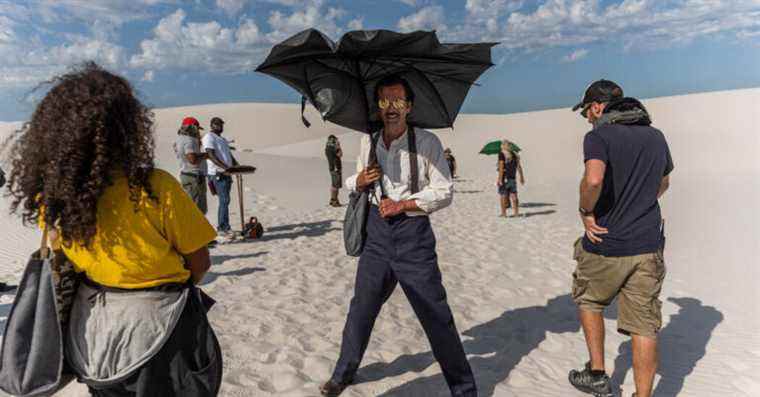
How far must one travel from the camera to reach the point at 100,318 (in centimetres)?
197

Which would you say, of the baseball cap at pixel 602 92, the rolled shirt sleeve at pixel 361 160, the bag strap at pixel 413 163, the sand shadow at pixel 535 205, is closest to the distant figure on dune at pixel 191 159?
the rolled shirt sleeve at pixel 361 160

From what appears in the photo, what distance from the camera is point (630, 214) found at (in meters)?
3.25

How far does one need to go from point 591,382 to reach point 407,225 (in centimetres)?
178

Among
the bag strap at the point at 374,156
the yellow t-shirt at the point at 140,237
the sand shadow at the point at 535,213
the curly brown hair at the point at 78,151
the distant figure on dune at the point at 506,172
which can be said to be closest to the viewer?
the curly brown hair at the point at 78,151

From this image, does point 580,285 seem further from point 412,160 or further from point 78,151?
point 78,151

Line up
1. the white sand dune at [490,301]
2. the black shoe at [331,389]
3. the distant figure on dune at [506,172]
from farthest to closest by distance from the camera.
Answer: the distant figure on dune at [506,172] < the white sand dune at [490,301] < the black shoe at [331,389]

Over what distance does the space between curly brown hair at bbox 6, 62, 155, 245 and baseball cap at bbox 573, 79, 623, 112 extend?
2.74 m

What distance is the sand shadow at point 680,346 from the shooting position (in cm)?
409

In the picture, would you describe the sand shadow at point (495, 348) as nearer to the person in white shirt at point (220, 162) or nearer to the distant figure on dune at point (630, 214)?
the distant figure on dune at point (630, 214)

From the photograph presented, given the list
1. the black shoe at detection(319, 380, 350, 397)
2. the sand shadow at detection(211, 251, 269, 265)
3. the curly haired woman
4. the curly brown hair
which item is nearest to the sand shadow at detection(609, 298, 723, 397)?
the black shoe at detection(319, 380, 350, 397)

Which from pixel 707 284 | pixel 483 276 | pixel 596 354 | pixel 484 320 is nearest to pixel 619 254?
pixel 596 354

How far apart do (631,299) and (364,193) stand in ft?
5.90

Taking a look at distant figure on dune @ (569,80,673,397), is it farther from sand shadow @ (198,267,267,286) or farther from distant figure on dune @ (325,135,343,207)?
distant figure on dune @ (325,135,343,207)

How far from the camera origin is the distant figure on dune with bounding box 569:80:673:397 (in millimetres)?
3193
